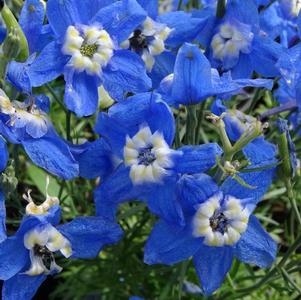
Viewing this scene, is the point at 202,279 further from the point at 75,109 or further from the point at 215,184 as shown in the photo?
the point at 75,109

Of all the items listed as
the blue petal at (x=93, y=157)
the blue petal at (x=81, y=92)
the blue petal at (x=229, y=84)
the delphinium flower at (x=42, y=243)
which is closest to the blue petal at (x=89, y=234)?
the delphinium flower at (x=42, y=243)

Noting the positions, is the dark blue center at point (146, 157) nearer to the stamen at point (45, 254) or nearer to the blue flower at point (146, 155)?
the blue flower at point (146, 155)

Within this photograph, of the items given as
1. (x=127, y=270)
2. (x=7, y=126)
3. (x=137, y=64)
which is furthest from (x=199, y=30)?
(x=127, y=270)

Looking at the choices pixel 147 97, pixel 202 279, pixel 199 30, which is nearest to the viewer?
pixel 147 97

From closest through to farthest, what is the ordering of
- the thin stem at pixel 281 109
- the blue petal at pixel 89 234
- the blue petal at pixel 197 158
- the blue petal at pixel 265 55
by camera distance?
the blue petal at pixel 197 158 < the blue petal at pixel 89 234 < the blue petal at pixel 265 55 < the thin stem at pixel 281 109

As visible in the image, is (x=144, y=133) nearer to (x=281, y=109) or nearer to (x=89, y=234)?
(x=89, y=234)

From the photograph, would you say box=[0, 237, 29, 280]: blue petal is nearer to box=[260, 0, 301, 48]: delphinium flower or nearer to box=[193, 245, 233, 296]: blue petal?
box=[193, 245, 233, 296]: blue petal

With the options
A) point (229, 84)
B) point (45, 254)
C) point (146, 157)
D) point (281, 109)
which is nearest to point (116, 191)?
point (146, 157)
